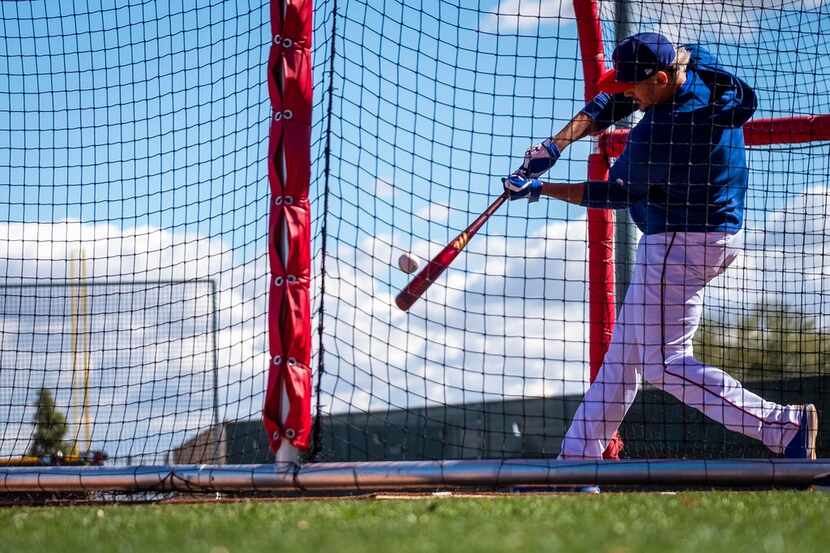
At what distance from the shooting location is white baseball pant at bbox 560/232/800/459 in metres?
4.43

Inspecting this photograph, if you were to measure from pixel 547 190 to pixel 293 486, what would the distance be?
177 centimetres

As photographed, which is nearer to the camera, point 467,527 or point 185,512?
point 467,527

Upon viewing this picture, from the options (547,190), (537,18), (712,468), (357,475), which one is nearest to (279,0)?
(537,18)

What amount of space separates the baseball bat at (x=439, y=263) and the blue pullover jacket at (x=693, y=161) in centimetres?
51

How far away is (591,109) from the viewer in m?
4.86

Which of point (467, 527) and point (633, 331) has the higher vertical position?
point (633, 331)

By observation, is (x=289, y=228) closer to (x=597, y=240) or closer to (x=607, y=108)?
(x=607, y=108)

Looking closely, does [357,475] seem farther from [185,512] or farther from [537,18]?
[537,18]

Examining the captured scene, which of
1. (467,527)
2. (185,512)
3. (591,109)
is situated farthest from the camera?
(591,109)

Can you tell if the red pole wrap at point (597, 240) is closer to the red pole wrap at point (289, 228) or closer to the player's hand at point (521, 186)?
the player's hand at point (521, 186)

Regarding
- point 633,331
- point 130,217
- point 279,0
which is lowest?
point 633,331

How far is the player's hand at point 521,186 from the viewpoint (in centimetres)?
462

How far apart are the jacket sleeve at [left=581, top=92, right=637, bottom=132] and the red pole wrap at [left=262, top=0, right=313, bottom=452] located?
4.70 feet

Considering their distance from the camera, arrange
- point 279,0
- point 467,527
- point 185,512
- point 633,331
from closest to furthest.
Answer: point 467,527 < point 185,512 < point 279,0 < point 633,331
